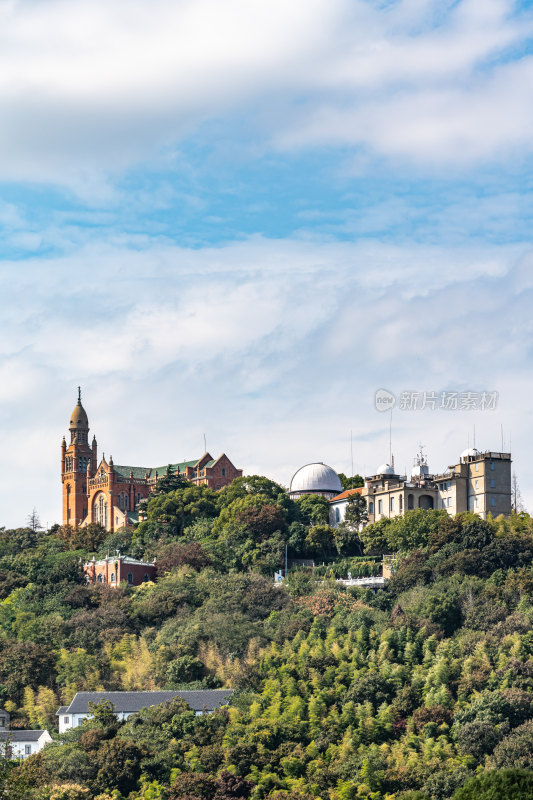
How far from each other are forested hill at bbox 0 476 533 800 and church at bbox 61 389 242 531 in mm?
6483

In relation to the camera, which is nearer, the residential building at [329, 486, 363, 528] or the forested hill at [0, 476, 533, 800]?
the forested hill at [0, 476, 533, 800]

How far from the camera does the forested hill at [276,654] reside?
2657 inches

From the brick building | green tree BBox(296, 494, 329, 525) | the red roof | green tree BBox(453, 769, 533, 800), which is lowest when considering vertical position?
green tree BBox(453, 769, 533, 800)

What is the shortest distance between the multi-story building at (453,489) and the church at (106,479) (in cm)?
1674

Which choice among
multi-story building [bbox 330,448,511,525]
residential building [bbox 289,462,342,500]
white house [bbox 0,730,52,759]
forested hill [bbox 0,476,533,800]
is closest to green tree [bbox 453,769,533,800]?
forested hill [bbox 0,476,533,800]

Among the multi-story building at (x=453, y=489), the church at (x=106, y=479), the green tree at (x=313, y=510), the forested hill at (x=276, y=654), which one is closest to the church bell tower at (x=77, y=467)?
the church at (x=106, y=479)

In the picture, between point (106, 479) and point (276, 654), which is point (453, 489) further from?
point (106, 479)

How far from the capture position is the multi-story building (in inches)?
3780

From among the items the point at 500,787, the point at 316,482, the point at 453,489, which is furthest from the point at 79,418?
the point at 500,787

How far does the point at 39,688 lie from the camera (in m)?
81.8

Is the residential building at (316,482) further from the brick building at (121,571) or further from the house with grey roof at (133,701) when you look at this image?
the house with grey roof at (133,701)

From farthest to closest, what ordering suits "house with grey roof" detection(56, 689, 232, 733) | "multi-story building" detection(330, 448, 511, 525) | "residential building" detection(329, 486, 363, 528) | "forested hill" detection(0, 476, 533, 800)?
"residential building" detection(329, 486, 363, 528), "multi-story building" detection(330, 448, 511, 525), "house with grey roof" detection(56, 689, 232, 733), "forested hill" detection(0, 476, 533, 800)

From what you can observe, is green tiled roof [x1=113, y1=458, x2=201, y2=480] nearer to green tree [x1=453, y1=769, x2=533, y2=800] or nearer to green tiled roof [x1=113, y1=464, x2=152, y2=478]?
green tiled roof [x1=113, y1=464, x2=152, y2=478]

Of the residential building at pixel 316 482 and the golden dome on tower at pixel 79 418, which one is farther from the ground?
the golden dome on tower at pixel 79 418
